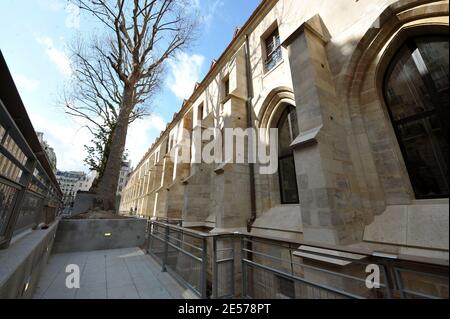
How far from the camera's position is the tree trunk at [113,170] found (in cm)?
788

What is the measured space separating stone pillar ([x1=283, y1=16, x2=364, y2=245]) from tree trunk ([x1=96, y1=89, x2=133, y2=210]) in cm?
776

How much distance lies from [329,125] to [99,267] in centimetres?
583

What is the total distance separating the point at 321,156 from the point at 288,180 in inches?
96.1

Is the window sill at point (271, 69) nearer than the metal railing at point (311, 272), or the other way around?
the metal railing at point (311, 272)

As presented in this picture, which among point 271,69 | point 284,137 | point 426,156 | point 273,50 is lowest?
point 426,156

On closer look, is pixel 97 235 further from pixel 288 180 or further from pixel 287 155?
pixel 287 155

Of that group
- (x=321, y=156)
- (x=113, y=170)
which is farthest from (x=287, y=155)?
(x=113, y=170)

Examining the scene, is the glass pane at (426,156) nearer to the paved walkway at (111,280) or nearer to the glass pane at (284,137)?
the glass pane at (284,137)

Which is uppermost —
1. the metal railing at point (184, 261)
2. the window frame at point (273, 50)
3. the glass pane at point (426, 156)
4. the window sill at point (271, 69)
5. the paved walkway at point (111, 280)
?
the window frame at point (273, 50)

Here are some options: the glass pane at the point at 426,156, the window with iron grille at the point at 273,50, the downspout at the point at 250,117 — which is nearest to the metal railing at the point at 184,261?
the downspout at the point at 250,117

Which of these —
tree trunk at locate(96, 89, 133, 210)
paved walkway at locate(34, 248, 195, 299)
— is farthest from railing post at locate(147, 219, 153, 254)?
tree trunk at locate(96, 89, 133, 210)

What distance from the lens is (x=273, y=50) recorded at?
6.90 m

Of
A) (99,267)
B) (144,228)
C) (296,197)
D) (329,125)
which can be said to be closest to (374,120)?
(329,125)

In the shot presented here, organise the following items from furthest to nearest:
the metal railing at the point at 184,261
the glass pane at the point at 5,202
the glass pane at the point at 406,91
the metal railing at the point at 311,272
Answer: the glass pane at the point at 406,91, the metal railing at the point at 184,261, the glass pane at the point at 5,202, the metal railing at the point at 311,272
